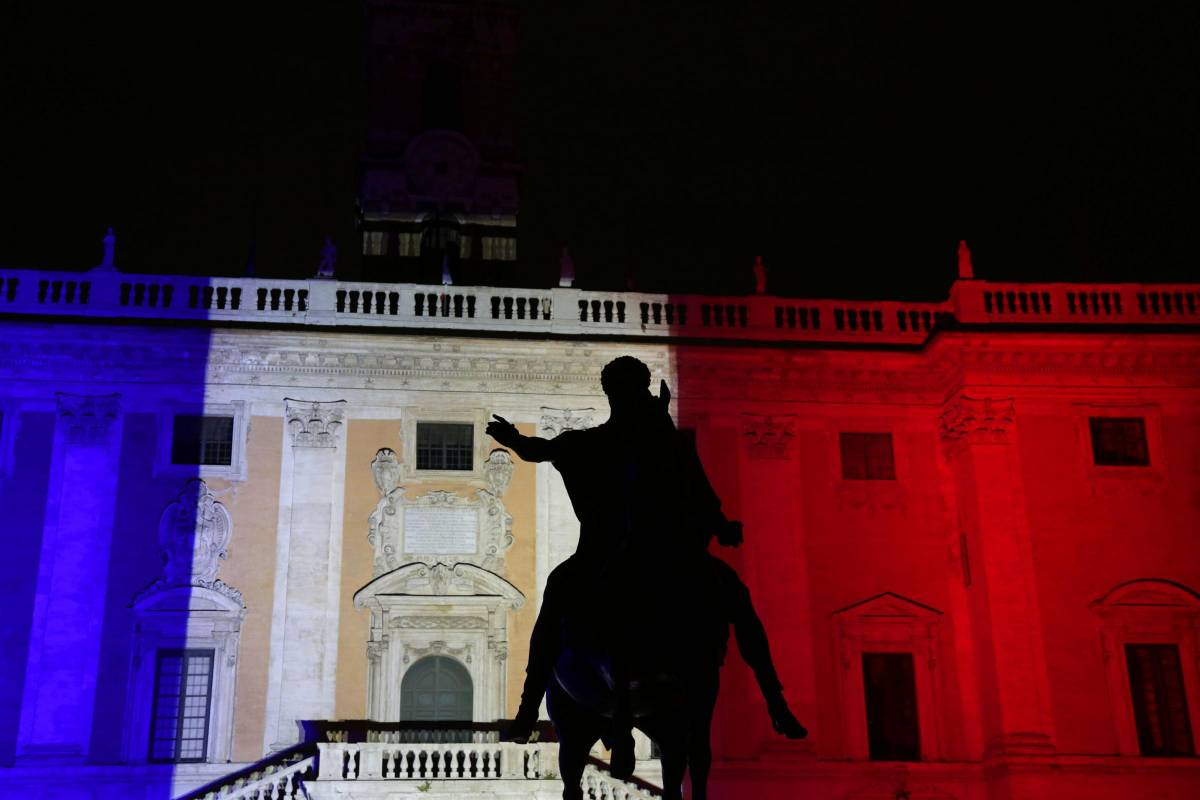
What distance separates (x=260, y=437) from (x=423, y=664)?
523cm

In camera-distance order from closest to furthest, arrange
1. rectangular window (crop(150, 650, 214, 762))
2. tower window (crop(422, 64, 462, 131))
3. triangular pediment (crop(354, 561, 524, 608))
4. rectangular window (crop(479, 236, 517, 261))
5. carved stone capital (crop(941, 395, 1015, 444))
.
Answer: rectangular window (crop(150, 650, 214, 762)), triangular pediment (crop(354, 561, 524, 608)), carved stone capital (crop(941, 395, 1015, 444)), rectangular window (crop(479, 236, 517, 261)), tower window (crop(422, 64, 462, 131))

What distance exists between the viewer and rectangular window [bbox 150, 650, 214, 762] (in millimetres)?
23469

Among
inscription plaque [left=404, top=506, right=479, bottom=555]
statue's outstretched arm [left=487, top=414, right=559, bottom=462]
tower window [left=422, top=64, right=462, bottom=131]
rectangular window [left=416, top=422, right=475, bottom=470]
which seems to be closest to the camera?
statue's outstretched arm [left=487, top=414, right=559, bottom=462]

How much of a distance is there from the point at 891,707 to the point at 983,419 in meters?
5.73

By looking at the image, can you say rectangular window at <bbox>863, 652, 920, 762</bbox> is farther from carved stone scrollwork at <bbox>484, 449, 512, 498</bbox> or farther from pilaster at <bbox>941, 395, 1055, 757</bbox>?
carved stone scrollwork at <bbox>484, 449, 512, 498</bbox>

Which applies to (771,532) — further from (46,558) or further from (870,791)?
(46,558)

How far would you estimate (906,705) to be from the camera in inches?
997

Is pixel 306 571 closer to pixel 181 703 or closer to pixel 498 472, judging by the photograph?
pixel 181 703

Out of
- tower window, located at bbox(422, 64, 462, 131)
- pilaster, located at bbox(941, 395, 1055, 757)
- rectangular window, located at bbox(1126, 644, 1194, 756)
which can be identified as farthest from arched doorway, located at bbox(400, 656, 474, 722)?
tower window, located at bbox(422, 64, 462, 131)

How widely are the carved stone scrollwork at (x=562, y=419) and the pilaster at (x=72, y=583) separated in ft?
25.8

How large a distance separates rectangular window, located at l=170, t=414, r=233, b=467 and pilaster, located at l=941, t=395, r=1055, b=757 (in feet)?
45.5

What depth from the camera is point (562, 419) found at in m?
25.8

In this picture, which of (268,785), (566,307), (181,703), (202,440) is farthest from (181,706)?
(566,307)

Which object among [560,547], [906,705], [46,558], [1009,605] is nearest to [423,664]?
[560,547]
